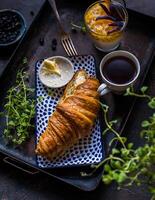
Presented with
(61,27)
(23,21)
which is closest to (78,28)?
(61,27)

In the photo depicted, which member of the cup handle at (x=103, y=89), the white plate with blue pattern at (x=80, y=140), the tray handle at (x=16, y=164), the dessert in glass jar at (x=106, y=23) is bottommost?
the tray handle at (x=16, y=164)

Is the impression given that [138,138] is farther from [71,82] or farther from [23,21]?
[23,21]

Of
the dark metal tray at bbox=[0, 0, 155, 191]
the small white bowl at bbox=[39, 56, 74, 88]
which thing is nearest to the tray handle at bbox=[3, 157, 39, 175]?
the dark metal tray at bbox=[0, 0, 155, 191]

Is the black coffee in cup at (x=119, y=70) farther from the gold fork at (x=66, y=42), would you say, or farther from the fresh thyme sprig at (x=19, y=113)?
the fresh thyme sprig at (x=19, y=113)

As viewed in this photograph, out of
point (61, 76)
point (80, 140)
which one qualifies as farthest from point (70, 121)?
point (61, 76)

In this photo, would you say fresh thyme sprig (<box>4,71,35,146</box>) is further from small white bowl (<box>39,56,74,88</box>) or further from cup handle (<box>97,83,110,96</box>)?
cup handle (<box>97,83,110,96</box>)

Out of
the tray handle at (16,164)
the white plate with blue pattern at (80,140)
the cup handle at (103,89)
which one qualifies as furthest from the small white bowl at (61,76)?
the tray handle at (16,164)

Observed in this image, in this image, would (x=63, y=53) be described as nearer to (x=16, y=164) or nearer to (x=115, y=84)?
(x=115, y=84)
